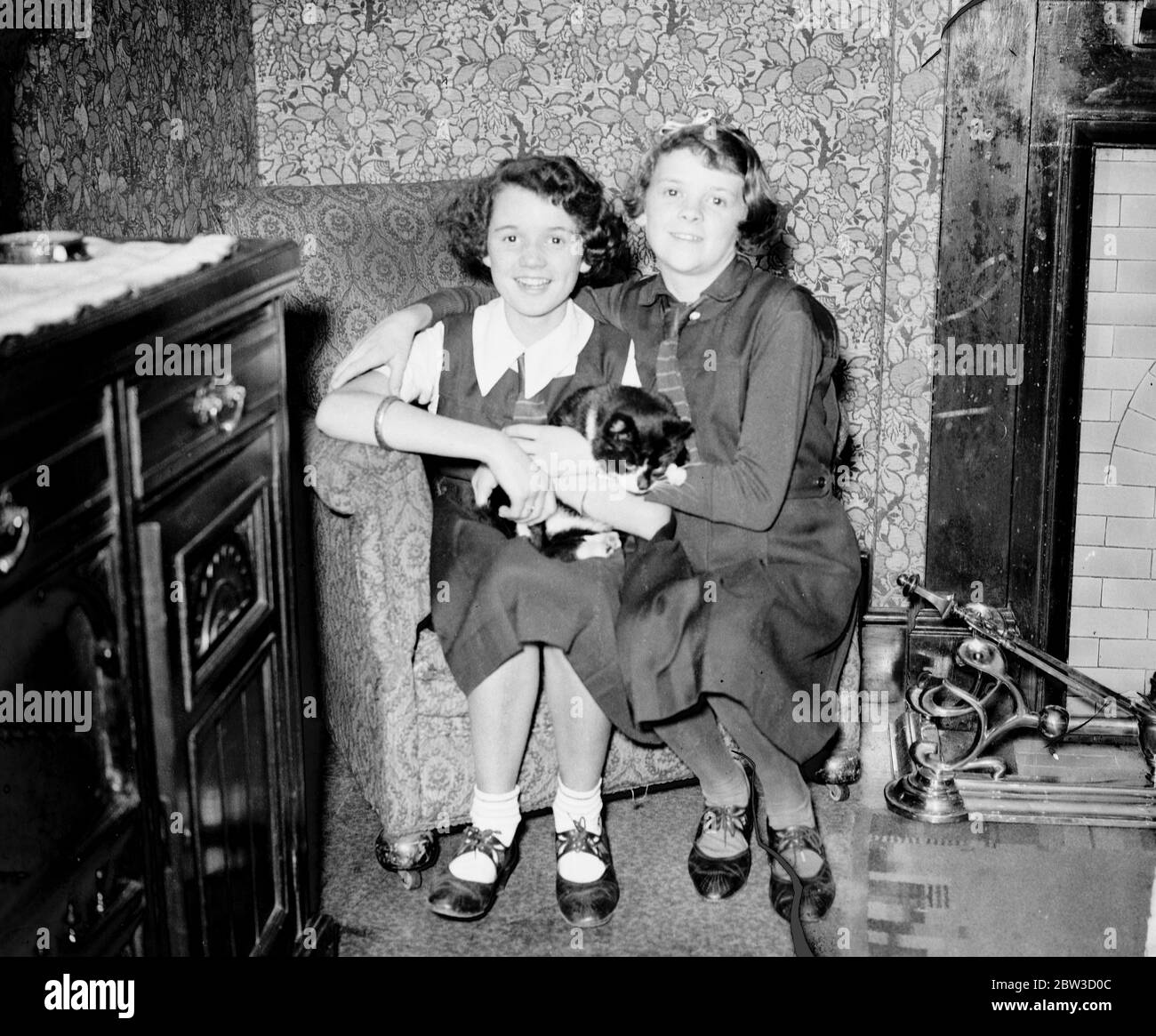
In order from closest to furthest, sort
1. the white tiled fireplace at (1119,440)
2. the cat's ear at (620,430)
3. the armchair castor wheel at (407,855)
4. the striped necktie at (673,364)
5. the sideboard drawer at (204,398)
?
the sideboard drawer at (204,398), the cat's ear at (620,430), the striped necktie at (673,364), the armchair castor wheel at (407,855), the white tiled fireplace at (1119,440)

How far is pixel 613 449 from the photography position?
1880 mm

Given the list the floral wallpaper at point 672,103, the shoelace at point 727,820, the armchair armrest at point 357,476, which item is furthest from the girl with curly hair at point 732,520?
the floral wallpaper at point 672,103

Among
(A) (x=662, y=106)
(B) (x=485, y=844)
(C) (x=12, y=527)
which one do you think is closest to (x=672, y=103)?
(A) (x=662, y=106)

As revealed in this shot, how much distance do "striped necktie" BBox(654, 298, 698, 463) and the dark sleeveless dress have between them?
0.25 ft

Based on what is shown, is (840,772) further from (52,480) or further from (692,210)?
(52,480)

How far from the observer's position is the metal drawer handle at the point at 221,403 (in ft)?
4.42

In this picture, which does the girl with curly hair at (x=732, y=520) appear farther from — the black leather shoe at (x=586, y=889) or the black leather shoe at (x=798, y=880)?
the black leather shoe at (x=586, y=889)

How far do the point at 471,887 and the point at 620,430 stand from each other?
73cm

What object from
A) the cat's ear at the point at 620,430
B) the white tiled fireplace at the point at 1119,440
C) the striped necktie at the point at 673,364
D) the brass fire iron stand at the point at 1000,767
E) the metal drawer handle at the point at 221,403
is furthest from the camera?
the white tiled fireplace at the point at 1119,440

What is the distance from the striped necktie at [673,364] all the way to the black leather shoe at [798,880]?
616mm

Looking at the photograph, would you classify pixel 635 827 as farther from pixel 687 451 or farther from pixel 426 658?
pixel 687 451

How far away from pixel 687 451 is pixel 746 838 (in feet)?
2.15

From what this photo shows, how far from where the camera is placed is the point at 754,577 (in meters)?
1.95

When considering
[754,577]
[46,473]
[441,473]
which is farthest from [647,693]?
[46,473]
